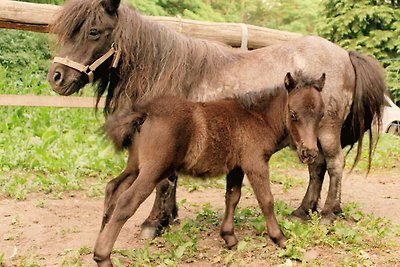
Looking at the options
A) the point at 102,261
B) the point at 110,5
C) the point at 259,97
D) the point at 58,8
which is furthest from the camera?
the point at 58,8

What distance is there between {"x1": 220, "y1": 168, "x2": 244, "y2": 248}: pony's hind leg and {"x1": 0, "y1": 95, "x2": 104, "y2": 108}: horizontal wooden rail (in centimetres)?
409

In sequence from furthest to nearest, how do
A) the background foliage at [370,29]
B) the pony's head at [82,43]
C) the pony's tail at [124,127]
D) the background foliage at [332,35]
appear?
the background foliage at [370,29] < the background foliage at [332,35] < the pony's head at [82,43] < the pony's tail at [124,127]

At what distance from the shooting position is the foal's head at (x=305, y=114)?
4234 millimetres

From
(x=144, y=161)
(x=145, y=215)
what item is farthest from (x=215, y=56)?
(x=145, y=215)

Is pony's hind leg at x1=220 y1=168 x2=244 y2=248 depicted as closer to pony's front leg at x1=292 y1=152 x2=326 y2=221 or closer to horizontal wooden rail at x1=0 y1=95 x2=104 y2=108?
pony's front leg at x1=292 y1=152 x2=326 y2=221

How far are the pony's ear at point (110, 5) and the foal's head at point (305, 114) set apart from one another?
165 centimetres

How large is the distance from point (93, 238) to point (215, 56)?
6.68 feet

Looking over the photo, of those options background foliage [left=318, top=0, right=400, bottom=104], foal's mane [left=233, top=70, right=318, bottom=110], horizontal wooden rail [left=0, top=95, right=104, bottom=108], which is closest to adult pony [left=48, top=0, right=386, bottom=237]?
foal's mane [left=233, top=70, right=318, bottom=110]

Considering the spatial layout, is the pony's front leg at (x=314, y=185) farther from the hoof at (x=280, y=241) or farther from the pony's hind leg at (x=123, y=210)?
the pony's hind leg at (x=123, y=210)

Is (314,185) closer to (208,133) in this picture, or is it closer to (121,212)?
(208,133)

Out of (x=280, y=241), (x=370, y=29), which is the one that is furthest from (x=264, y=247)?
(x=370, y=29)

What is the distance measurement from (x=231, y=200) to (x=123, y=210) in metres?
1.08

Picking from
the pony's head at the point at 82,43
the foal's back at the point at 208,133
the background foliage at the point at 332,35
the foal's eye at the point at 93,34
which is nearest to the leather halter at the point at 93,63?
the pony's head at the point at 82,43

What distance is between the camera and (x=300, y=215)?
5434 mm
